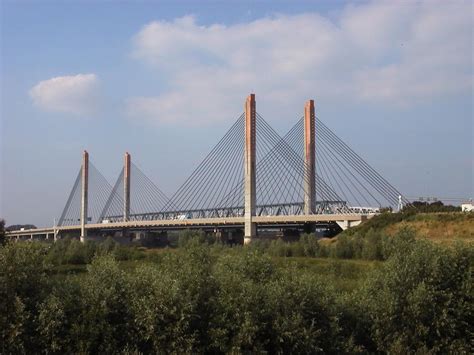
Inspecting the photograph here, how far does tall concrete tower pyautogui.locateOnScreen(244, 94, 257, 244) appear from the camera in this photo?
5497 cm

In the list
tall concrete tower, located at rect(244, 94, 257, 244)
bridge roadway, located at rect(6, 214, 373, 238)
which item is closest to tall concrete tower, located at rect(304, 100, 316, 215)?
bridge roadway, located at rect(6, 214, 373, 238)

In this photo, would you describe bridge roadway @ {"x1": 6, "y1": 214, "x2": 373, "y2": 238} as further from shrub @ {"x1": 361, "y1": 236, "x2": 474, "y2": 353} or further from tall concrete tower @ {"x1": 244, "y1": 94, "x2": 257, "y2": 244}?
shrub @ {"x1": 361, "y1": 236, "x2": 474, "y2": 353}

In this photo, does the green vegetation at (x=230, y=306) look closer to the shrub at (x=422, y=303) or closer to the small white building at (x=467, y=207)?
the shrub at (x=422, y=303)

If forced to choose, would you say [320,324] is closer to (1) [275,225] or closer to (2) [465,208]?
(2) [465,208]

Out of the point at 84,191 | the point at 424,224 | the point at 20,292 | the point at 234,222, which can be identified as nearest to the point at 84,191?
the point at 84,191

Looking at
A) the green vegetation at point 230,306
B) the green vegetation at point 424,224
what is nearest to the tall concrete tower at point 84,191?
the green vegetation at point 424,224

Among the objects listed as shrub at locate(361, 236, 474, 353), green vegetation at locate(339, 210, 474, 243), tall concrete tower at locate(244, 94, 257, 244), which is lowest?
shrub at locate(361, 236, 474, 353)

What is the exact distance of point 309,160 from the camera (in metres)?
56.1

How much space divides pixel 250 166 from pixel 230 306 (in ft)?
134

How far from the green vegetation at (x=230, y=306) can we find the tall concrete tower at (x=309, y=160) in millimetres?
37272

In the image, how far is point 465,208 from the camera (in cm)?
Answer: 5038

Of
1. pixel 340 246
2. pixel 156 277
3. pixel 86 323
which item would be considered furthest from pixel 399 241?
pixel 340 246

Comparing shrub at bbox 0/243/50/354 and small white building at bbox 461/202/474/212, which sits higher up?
small white building at bbox 461/202/474/212

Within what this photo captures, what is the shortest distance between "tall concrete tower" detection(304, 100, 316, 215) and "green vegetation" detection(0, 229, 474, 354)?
37.3 metres
